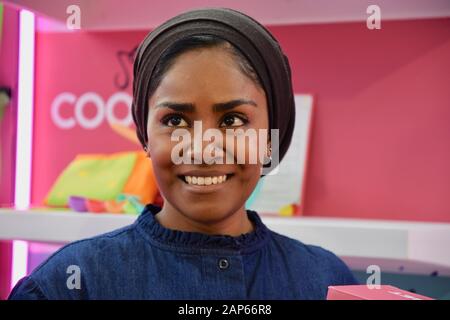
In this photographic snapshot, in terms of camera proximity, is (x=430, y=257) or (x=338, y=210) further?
(x=338, y=210)

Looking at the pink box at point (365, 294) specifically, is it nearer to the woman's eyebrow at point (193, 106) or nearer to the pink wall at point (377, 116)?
the woman's eyebrow at point (193, 106)

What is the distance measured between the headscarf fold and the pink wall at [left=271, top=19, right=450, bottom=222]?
359mm

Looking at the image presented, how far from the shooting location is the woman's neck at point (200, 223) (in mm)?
548

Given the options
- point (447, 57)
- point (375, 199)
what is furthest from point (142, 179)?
point (447, 57)

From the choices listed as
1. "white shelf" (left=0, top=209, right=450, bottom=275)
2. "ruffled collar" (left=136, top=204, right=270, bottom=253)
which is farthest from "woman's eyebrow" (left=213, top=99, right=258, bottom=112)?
"white shelf" (left=0, top=209, right=450, bottom=275)

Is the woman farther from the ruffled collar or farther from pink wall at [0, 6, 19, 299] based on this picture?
pink wall at [0, 6, 19, 299]

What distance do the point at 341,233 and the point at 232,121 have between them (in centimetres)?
40

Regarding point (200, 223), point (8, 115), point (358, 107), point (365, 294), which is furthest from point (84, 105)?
point (365, 294)

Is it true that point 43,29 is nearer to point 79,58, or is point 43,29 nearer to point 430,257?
point 79,58

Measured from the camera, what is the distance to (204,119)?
493mm

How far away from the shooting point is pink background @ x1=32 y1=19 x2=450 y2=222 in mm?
896

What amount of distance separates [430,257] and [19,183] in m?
0.58

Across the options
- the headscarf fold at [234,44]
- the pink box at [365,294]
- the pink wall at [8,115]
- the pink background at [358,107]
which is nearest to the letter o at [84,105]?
the pink background at [358,107]
